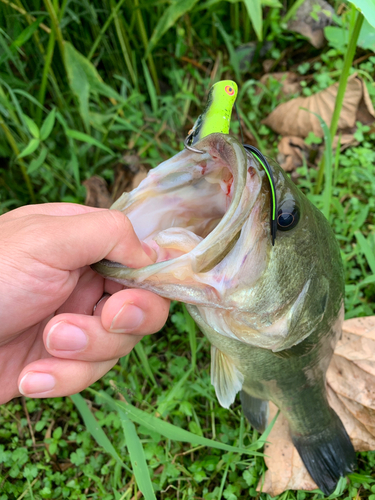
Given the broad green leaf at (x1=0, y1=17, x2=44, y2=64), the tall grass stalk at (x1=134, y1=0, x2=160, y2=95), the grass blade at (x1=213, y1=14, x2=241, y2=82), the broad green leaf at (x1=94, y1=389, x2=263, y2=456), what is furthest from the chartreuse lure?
the grass blade at (x1=213, y1=14, x2=241, y2=82)

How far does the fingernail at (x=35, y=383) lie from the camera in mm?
1239

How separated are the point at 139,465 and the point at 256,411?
0.74 metres

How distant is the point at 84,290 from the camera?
5.00 feet

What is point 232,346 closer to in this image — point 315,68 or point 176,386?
point 176,386

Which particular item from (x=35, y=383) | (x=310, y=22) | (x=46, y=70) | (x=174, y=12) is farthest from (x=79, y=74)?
(x=310, y=22)

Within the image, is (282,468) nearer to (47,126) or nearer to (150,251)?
(150,251)

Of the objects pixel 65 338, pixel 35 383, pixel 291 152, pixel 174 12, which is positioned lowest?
pixel 291 152

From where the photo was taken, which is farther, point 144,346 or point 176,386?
point 144,346

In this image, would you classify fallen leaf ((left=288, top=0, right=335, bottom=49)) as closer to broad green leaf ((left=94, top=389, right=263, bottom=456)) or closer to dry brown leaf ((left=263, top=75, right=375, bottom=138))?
dry brown leaf ((left=263, top=75, right=375, bottom=138))

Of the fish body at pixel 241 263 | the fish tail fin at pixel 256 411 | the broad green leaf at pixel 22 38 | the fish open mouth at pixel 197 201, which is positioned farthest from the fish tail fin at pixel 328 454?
the broad green leaf at pixel 22 38

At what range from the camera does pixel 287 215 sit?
117 centimetres

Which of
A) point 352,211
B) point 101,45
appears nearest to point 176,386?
point 352,211

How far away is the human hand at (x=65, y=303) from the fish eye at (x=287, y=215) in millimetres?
428

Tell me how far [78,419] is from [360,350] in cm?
158
